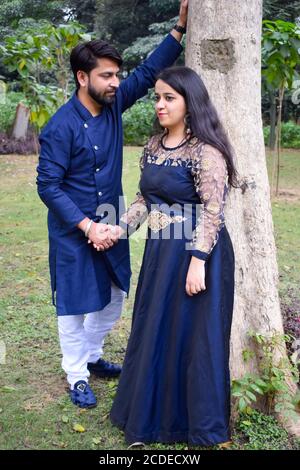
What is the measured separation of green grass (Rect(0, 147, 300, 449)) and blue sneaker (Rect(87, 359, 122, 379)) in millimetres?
58

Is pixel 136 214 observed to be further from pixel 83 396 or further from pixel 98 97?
pixel 83 396

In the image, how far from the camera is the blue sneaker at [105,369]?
3643mm

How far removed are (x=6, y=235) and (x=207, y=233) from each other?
5.18m

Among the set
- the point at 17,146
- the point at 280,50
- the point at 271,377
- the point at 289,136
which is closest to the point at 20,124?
the point at 17,146

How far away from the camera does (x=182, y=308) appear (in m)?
2.64

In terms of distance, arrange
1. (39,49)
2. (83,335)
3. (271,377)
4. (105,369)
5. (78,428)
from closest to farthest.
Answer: (271,377) → (78,428) → (83,335) → (105,369) → (39,49)

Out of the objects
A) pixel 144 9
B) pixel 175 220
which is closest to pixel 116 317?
pixel 175 220

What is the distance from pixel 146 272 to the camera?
9.11ft

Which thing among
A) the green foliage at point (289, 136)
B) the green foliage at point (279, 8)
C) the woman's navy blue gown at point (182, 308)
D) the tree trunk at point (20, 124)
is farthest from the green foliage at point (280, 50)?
the tree trunk at point (20, 124)

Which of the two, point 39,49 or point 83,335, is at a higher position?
point 39,49

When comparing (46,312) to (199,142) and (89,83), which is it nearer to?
(89,83)

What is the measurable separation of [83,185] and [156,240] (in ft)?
2.02

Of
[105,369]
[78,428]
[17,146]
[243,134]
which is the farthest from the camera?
[17,146]

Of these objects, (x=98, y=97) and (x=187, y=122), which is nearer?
(x=187, y=122)
